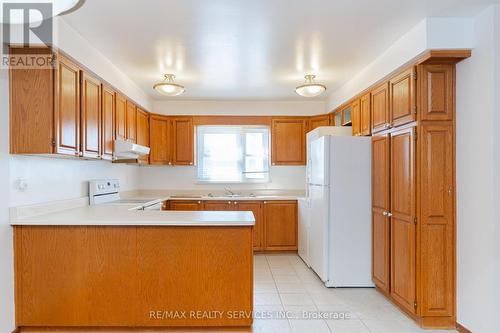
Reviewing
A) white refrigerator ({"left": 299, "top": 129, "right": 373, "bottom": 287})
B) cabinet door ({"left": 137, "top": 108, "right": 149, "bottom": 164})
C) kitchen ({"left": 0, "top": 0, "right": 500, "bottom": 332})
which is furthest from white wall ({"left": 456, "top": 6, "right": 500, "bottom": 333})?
cabinet door ({"left": 137, "top": 108, "right": 149, "bottom": 164})

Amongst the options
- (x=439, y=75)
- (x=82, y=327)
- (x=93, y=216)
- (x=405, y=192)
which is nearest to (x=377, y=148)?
(x=405, y=192)

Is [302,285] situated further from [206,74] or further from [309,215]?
[206,74]

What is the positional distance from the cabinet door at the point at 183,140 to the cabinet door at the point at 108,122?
1.70m

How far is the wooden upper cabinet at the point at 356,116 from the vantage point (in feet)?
12.6

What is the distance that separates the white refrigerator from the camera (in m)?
3.52

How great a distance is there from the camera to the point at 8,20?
229 centimetres

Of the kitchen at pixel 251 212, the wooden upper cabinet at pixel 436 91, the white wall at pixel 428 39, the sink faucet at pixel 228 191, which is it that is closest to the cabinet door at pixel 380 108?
the kitchen at pixel 251 212

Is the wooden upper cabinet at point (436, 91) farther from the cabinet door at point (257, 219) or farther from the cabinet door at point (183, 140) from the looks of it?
the cabinet door at point (183, 140)

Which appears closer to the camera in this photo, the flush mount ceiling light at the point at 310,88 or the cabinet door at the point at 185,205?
the flush mount ceiling light at the point at 310,88

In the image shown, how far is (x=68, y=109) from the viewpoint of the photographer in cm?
264

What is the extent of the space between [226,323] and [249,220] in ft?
2.67

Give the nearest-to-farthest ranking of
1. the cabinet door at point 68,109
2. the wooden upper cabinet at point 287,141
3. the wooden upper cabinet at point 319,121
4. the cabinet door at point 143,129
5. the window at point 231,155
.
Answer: the cabinet door at point 68,109
the cabinet door at point 143,129
the wooden upper cabinet at point 319,121
the wooden upper cabinet at point 287,141
the window at point 231,155

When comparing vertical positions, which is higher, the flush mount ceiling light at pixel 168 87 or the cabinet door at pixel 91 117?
the flush mount ceiling light at pixel 168 87

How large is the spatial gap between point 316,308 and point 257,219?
6.79 ft
